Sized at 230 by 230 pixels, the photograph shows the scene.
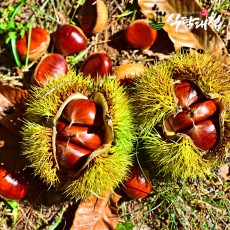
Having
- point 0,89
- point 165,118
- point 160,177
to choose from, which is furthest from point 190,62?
point 0,89

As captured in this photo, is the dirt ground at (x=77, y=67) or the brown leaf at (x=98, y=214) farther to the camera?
the dirt ground at (x=77, y=67)

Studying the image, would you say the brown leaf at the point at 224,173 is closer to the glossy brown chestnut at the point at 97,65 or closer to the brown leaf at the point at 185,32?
the brown leaf at the point at 185,32

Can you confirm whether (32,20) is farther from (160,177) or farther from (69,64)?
(160,177)

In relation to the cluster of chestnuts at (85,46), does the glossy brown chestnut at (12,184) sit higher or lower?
lower

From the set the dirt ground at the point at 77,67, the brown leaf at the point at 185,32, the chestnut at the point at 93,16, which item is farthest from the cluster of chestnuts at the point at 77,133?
the brown leaf at the point at 185,32

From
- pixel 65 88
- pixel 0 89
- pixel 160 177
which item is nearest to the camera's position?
pixel 65 88

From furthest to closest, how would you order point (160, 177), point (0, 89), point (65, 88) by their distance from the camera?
point (160, 177)
point (0, 89)
point (65, 88)
